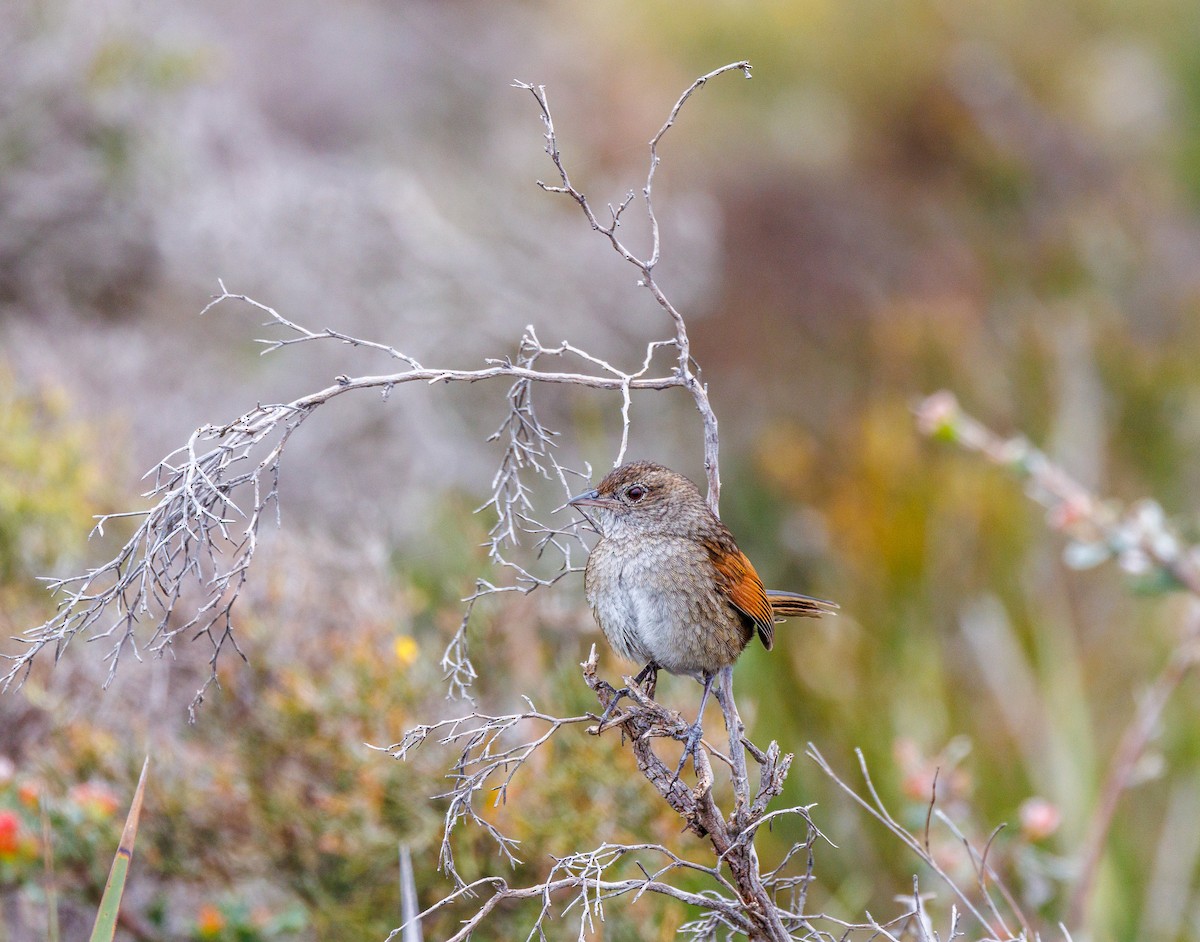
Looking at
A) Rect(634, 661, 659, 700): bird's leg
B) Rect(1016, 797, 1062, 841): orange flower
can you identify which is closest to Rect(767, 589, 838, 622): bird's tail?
Rect(634, 661, 659, 700): bird's leg

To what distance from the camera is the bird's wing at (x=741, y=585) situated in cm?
240

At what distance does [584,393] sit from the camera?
7355 millimetres

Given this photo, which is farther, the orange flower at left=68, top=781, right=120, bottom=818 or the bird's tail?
the orange flower at left=68, top=781, right=120, bottom=818

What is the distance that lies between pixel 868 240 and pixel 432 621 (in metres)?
8.03

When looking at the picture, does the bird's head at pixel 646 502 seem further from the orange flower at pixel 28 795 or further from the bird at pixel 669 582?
the orange flower at pixel 28 795

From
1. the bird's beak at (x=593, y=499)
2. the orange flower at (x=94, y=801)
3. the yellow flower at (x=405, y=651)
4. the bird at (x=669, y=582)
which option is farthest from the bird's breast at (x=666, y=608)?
the orange flower at (x=94, y=801)

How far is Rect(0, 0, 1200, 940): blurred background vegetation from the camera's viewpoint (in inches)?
134

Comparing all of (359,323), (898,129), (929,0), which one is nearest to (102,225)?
(359,323)

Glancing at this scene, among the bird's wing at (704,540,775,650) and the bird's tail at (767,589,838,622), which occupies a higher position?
the bird's wing at (704,540,775,650)

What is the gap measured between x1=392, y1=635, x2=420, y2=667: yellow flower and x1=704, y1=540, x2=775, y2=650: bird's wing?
1136 millimetres

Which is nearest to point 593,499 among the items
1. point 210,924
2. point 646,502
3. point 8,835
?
point 646,502

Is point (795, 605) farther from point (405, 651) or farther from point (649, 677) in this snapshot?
point (405, 651)

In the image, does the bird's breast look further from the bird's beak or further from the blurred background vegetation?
the blurred background vegetation

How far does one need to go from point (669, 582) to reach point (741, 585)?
147 mm
